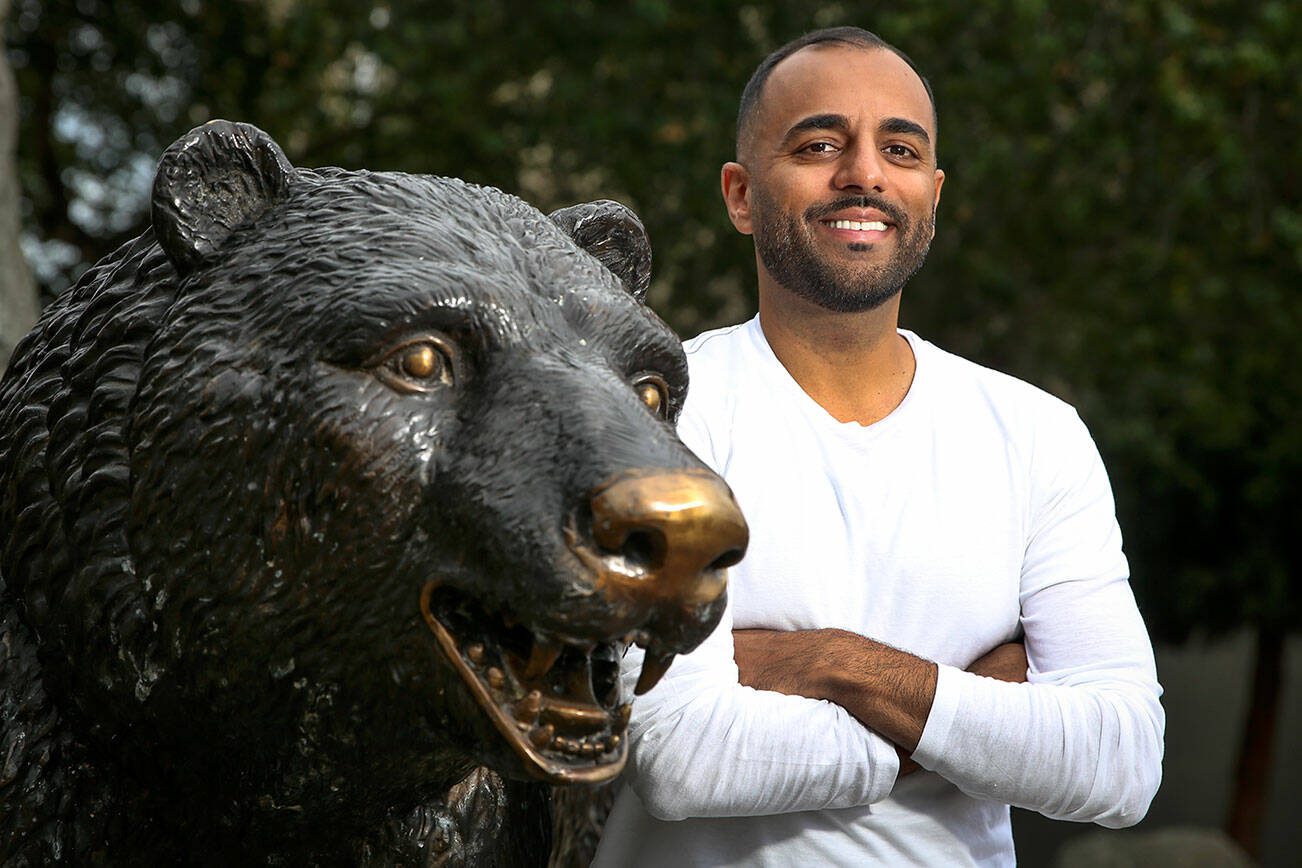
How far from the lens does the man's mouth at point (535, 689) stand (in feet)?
4.67

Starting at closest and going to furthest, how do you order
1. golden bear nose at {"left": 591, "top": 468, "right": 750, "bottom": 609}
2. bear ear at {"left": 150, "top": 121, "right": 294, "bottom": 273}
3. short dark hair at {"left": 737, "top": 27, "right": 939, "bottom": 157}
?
1. golden bear nose at {"left": 591, "top": 468, "right": 750, "bottom": 609}
2. bear ear at {"left": 150, "top": 121, "right": 294, "bottom": 273}
3. short dark hair at {"left": 737, "top": 27, "right": 939, "bottom": 157}

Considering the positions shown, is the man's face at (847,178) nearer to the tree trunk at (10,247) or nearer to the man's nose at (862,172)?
the man's nose at (862,172)

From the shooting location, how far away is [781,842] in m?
2.26

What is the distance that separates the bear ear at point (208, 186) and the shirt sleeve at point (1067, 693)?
1.19 metres

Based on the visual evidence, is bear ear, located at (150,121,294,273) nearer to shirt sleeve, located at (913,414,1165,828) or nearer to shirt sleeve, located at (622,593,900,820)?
shirt sleeve, located at (622,593,900,820)

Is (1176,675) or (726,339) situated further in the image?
(1176,675)

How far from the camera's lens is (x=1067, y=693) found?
2203 millimetres

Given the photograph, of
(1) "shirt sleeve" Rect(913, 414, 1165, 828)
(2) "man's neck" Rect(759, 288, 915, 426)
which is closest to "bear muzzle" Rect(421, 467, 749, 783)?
(1) "shirt sleeve" Rect(913, 414, 1165, 828)

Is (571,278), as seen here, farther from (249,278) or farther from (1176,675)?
(1176,675)

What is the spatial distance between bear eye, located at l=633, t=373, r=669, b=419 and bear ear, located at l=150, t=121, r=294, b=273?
18.9 inches

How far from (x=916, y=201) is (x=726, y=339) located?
0.42 meters

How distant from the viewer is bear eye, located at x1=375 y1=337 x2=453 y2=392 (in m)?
1.51

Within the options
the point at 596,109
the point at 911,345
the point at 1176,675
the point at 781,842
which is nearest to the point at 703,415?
the point at 911,345

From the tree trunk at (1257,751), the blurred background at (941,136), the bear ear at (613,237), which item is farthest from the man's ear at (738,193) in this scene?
the tree trunk at (1257,751)
